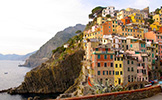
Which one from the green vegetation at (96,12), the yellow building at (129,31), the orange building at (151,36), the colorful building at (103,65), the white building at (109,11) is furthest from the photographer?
the green vegetation at (96,12)

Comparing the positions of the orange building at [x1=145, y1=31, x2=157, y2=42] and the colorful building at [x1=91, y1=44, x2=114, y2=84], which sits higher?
the orange building at [x1=145, y1=31, x2=157, y2=42]

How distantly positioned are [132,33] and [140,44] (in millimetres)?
17413

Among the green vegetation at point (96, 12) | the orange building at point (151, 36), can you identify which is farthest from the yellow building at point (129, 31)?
the green vegetation at point (96, 12)

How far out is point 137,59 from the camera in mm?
42688

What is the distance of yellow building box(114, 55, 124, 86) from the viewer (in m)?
38.8

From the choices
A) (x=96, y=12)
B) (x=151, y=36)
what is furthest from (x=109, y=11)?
(x=151, y=36)

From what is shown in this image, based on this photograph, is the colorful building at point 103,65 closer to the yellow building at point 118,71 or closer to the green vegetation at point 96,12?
the yellow building at point 118,71

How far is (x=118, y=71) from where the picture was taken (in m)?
39.1

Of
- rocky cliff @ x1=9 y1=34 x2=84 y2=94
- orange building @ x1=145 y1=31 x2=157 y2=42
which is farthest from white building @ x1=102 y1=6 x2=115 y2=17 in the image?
rocky cliff @ x1=9 y1=34 x2=84 y2=94

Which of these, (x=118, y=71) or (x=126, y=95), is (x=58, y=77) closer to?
(x=118, y=71)

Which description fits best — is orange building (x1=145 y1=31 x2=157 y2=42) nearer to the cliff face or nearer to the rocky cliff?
the rocky cliff

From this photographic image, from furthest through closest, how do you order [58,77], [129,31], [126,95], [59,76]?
[59,76], [58,77], [129,31], [126,95]

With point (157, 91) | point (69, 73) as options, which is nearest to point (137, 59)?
point (157, 91)

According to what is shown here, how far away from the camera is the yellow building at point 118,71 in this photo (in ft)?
127
